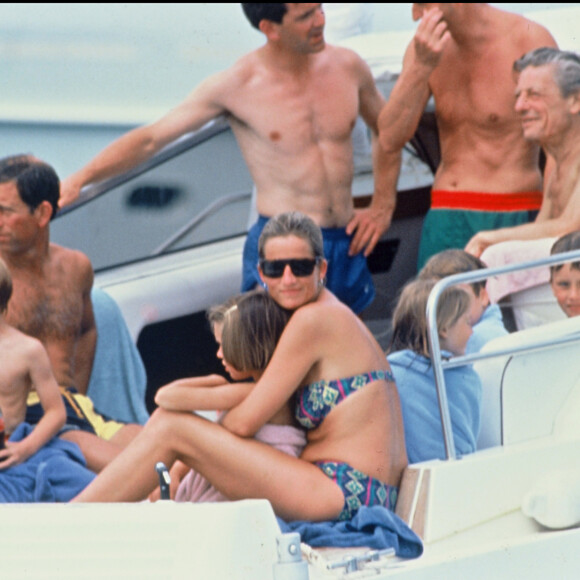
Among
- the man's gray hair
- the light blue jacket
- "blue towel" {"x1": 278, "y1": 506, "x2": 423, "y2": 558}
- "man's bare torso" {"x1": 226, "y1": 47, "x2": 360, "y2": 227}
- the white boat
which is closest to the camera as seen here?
the white boat

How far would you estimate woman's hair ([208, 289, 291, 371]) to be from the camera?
2547 millimetres

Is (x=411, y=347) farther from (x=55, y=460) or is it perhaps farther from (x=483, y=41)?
(x=483, y=41)

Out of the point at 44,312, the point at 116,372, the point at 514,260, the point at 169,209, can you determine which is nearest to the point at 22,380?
the point at 44,312

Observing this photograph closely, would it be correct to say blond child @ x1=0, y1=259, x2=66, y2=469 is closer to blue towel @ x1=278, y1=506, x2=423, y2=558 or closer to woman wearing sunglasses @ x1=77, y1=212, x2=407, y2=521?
woman wearing sunglasses @ x1=77, y1=212, x2=407, y2=521

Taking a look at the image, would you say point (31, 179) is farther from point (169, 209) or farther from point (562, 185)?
point (169, 209)

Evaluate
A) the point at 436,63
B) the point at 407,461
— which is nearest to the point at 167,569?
the point at 407,461

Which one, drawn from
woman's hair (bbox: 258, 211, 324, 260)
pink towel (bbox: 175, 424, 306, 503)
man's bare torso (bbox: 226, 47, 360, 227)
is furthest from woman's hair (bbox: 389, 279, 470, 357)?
man's bare torso (bbox: 226, 47, 360, 227)

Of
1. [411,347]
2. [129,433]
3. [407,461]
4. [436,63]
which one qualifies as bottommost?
[129,433]

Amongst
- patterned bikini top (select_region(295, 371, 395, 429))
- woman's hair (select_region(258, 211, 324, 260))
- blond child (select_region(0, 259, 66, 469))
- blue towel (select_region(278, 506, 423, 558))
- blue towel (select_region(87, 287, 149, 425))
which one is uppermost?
woman's hair (select_region(258, 211, 324, 260))

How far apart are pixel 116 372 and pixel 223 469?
119 centimetres

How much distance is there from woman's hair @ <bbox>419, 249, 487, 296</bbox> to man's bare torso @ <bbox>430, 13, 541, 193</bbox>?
2.07ft

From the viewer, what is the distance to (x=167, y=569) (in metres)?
2.19

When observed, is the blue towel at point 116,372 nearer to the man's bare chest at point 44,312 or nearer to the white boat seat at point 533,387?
the man's bare chest at point 44,312

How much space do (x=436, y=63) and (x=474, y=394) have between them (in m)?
1.28
